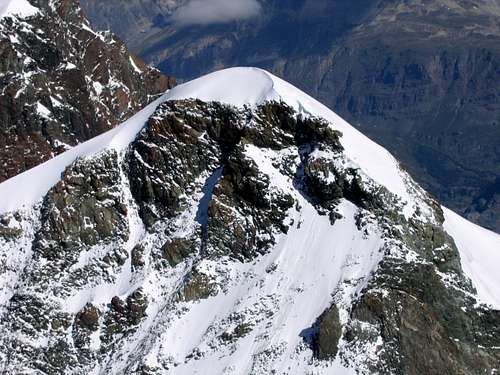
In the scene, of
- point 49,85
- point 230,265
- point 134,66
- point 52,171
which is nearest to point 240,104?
point 230,265

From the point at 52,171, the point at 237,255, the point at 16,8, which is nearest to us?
the point at 237,255

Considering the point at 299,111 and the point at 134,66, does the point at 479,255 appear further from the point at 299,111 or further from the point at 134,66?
the point at 134,66

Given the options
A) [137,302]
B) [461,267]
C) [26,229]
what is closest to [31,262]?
[26,229]

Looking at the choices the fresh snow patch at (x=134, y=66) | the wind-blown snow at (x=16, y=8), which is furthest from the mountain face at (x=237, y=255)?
the fresh snow patch at (x=134, y=66)

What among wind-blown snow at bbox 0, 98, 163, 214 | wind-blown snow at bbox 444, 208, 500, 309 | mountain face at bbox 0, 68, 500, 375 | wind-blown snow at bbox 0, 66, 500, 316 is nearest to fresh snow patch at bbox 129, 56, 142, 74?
wind-blown snow at bbox 0, 66, 500, 316

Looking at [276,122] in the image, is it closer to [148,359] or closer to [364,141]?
[364,141]

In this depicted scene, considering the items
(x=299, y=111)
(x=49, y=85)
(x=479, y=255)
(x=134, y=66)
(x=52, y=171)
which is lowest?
(x=134, y=66)

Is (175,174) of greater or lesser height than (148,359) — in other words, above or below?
above
